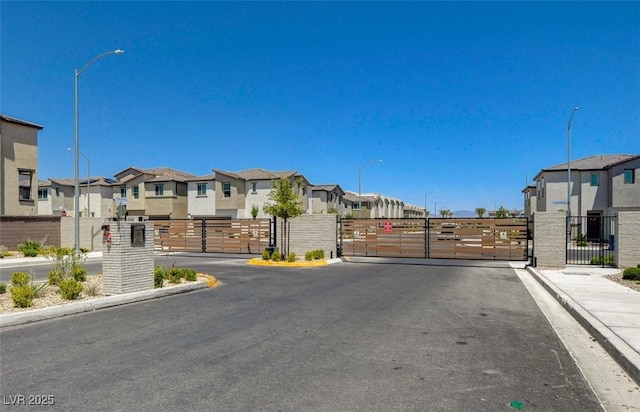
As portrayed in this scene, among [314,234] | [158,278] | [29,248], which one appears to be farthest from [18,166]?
[158,278]

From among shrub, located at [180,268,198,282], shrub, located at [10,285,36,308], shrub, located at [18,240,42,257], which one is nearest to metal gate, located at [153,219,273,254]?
shrub, located at [18,240,42,257]

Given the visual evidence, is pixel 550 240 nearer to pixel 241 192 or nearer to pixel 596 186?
pixel 596 186

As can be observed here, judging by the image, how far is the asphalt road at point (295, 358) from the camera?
4.60 m

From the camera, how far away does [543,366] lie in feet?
19.0

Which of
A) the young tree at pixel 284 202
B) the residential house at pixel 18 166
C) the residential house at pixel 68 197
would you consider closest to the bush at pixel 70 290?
the young tree at pixel 284 202

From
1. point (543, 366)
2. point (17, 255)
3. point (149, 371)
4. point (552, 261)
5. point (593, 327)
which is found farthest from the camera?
point (17, 255)

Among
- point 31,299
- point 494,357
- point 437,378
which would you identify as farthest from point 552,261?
point 31,299

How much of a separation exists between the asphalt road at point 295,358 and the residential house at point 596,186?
3667 cm

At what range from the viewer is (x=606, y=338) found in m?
6.84

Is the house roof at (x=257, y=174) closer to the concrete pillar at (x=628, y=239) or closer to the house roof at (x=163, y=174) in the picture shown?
the house roof at (x=163, y=174)

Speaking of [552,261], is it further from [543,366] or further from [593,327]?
[543,366]

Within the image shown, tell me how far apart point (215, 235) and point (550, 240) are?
19.1 metres

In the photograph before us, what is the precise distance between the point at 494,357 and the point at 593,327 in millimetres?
2803

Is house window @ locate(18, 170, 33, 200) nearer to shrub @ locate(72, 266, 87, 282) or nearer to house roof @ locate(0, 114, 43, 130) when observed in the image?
house roof @ locate(0, 114, 43, 130)
